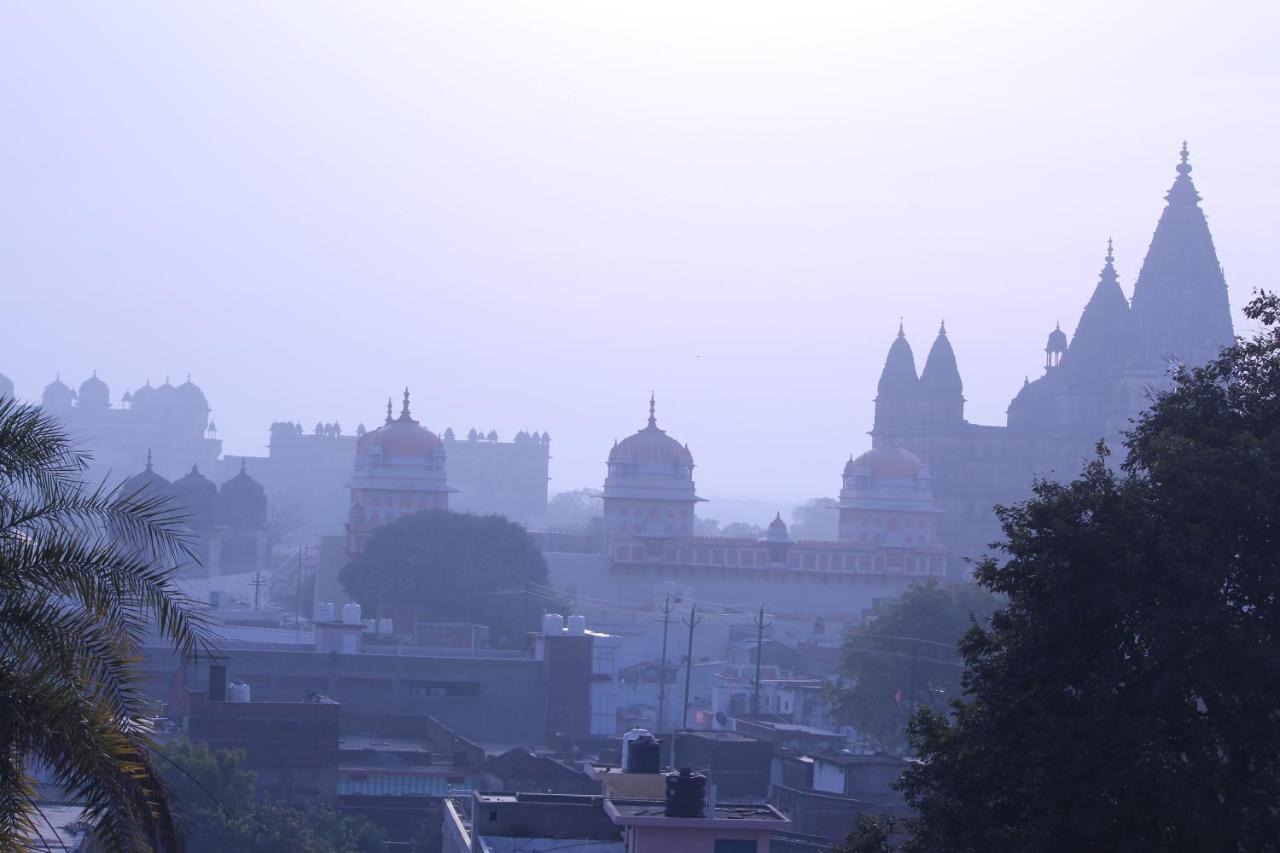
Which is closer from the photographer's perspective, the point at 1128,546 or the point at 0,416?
the point at 0,416

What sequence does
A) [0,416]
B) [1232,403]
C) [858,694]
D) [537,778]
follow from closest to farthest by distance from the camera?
[0,416]
[1232,403]
[537,778]
[858,694]

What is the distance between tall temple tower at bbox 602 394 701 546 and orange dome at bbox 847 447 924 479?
6507 mm

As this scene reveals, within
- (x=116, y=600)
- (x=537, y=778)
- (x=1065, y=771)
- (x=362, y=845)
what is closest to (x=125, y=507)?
(x=116, y=600)

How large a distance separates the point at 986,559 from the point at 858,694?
31.6 metres

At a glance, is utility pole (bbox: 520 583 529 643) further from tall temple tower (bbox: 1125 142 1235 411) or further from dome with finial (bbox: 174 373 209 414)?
dome with finial (bbox: 174 373 209 414)

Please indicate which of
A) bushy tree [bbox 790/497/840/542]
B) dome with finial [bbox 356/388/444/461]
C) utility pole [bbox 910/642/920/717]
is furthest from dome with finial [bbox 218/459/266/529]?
bushy tree [bbox 790/497/840/542]

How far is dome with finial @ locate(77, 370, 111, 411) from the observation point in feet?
447

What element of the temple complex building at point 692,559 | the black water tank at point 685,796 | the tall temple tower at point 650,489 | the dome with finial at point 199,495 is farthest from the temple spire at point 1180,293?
the black water tank at point 685,796

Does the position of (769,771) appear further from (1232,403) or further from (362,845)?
(1232,403)

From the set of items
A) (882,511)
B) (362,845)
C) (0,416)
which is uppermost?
(882,511)

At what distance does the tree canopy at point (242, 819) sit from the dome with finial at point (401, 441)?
128 ft

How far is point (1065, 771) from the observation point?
9516 mm

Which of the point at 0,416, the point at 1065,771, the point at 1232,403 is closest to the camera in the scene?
the point at 0,416

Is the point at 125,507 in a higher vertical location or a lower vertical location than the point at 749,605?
lower
